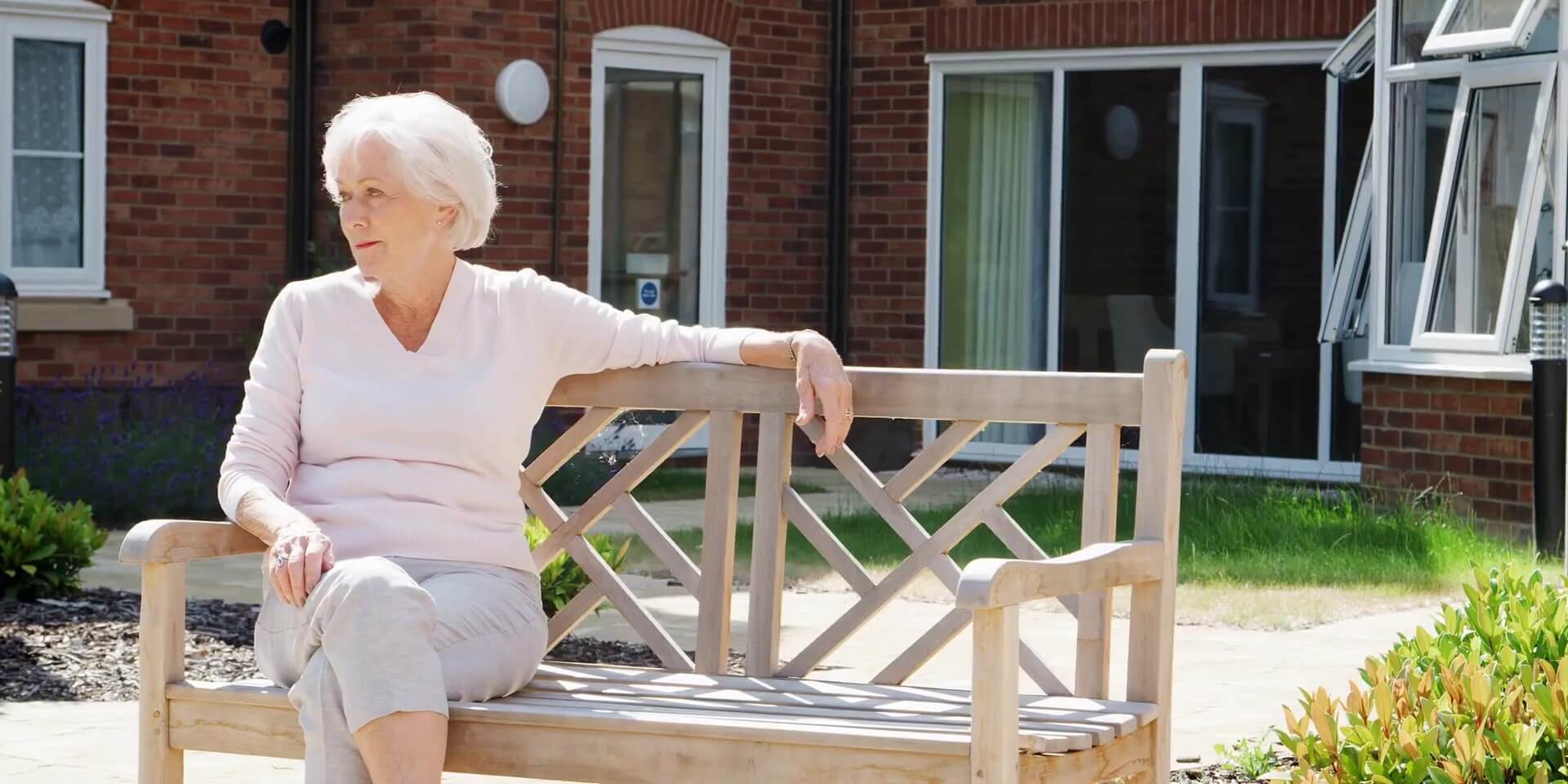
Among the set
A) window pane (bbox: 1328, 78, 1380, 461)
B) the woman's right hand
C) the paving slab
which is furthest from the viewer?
window pane (bbox: 1328, 78, 1380, 461)

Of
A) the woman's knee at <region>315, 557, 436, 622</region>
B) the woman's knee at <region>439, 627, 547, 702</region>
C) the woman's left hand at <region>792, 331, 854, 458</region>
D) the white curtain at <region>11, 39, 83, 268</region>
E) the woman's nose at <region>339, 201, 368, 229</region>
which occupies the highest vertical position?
the white curtain at <region>11, 39, 83, 268</region>

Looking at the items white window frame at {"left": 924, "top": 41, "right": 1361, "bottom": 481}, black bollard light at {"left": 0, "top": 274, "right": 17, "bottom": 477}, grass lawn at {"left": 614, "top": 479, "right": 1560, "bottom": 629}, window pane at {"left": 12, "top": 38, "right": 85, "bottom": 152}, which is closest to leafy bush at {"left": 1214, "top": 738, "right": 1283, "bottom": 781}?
grass lawn at {"left": 614, "top": 479, "right": 1560, "bottom": 629}

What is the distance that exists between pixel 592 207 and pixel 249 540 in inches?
325

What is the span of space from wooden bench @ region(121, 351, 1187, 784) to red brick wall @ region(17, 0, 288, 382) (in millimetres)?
7272

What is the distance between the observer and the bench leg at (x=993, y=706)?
298cm

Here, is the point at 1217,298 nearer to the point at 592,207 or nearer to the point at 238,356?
the point at 592,207

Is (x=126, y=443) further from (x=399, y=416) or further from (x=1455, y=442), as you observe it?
(x=399, y=416)

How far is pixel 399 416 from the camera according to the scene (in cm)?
353

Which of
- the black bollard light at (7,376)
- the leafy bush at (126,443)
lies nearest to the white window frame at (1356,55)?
the leafy bush at (126,443)

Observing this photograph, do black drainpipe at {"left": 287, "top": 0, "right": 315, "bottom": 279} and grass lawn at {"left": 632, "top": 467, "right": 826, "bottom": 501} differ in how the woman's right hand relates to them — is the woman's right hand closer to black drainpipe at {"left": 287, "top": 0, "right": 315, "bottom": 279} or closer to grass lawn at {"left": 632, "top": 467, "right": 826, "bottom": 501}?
grass lawn at {"left": 632, "top": 467, "right": 826, "bottom": 501}

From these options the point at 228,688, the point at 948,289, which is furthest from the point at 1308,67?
the point at 228,688

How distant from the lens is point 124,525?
967cm

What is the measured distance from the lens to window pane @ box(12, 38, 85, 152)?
34.5 ft

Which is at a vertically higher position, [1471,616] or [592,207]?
[592,207]
